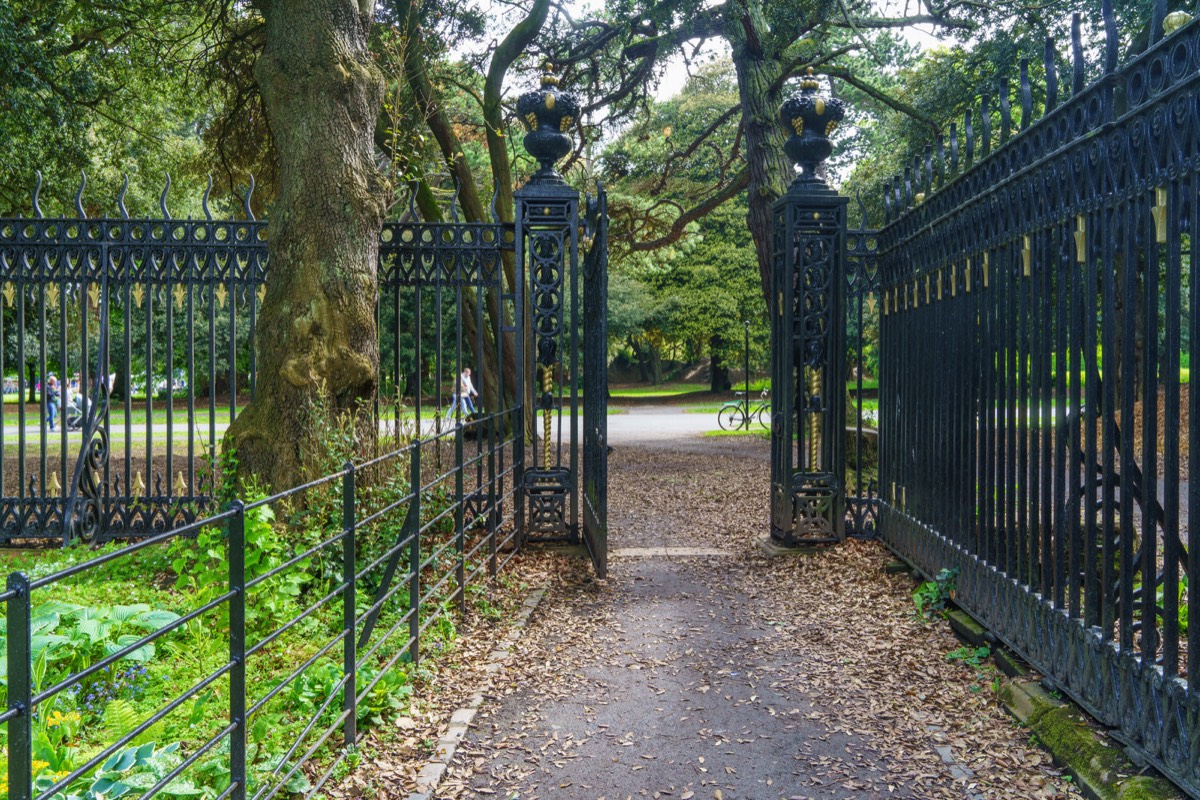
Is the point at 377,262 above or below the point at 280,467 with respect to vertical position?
above

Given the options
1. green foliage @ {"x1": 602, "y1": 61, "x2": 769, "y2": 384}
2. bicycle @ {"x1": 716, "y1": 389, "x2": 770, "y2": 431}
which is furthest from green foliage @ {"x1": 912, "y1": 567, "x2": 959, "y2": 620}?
bicycle @ {"x1": 716, "y1": 389, "x2": 770, "y2": 431}

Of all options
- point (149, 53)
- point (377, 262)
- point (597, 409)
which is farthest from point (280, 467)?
point (149, 53)

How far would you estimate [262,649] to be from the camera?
5.15 metres

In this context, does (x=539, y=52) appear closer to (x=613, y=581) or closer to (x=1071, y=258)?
(x=613, y=581)

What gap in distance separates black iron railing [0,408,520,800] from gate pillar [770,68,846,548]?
2378mm

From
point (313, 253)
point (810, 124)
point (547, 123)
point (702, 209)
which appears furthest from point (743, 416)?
point (313, 253)

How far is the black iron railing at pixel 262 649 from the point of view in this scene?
215cm

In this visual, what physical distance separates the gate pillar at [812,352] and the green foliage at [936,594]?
1812 millimetres

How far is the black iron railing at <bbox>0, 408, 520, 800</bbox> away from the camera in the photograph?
7.04ft

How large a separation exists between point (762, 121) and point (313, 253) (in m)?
7.22

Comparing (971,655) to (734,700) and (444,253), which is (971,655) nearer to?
(734,700)

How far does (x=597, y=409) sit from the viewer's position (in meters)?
7.10

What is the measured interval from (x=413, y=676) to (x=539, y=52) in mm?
12256

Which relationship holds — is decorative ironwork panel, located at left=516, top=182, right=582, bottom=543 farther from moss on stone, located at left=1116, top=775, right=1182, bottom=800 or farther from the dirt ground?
moss on stone, located at left=1116, top=775, right=1182, bottom=800
